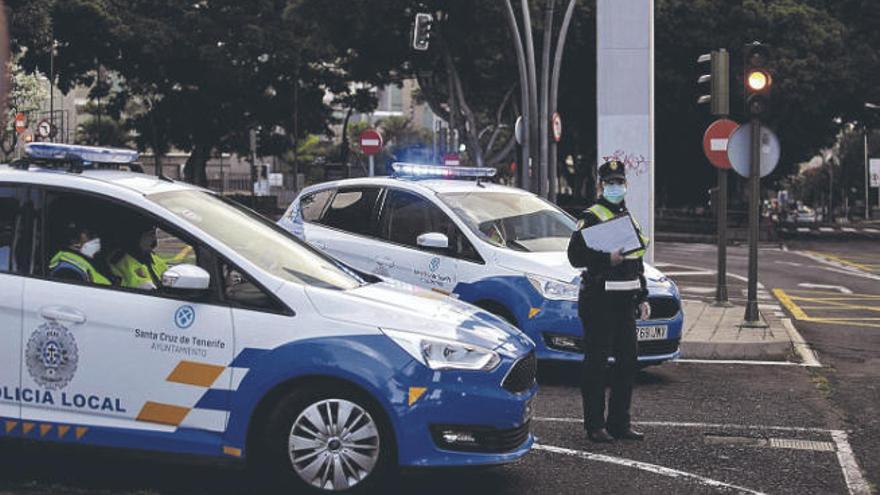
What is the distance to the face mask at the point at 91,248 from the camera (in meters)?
6.21

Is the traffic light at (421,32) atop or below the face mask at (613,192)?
atop

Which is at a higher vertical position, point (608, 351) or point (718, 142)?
point (718, 142)

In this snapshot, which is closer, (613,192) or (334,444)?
(334,444)

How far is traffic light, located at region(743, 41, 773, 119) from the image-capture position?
1335 centimetres

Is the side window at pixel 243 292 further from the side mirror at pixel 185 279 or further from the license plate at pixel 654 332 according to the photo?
the license plate at pixel 654 332

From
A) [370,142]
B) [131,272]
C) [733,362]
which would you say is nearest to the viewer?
[131,272]

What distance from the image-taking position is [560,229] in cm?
1077

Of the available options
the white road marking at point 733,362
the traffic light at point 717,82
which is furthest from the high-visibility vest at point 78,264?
the traffic light at point 717,82

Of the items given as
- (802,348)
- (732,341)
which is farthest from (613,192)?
(802,348)

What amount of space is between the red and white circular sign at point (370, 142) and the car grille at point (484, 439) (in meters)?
23.7

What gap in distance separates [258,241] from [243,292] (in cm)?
56

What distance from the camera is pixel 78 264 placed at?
6.12 m

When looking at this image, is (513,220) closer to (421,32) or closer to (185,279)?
(185,279)

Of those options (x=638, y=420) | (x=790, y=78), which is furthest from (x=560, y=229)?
(x=790, y=78)
